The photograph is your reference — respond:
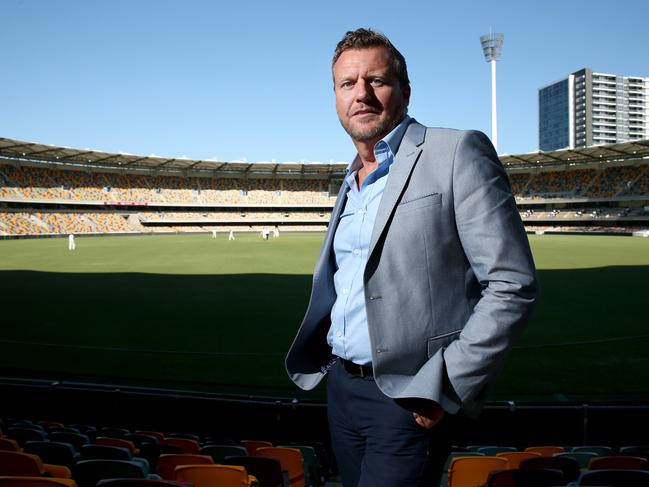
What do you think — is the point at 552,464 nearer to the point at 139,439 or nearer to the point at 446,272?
the point at 446,272

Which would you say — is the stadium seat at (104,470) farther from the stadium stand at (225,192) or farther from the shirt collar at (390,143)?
the stadium stand at (225,192)

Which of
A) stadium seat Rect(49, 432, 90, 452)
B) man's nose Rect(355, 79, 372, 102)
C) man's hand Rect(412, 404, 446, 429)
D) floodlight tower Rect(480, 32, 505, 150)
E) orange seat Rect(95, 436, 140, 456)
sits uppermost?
floodlight tower Rect(480, 32, 505, 150)

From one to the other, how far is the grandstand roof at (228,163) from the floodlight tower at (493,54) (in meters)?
4.28

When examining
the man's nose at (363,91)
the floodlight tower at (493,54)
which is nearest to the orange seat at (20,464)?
the man's nose at (363,91)

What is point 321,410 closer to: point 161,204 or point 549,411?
point 549,411

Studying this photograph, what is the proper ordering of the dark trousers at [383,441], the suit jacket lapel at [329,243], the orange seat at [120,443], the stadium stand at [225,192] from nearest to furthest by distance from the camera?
the dark trousers at [383,441], the suit jacket lapel at [329,243], the orange seat at [120,443], the stadium stand at [225,192]

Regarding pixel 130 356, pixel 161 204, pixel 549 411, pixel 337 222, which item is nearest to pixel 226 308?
pixel 130 356

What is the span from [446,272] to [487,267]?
179mm

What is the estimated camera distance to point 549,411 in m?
5.95

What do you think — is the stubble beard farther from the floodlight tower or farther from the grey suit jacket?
the floodlight tower

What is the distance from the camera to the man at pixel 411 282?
171 centimetres

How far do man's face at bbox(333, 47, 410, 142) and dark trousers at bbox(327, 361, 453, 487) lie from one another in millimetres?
996

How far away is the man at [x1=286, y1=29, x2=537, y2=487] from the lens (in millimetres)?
1715

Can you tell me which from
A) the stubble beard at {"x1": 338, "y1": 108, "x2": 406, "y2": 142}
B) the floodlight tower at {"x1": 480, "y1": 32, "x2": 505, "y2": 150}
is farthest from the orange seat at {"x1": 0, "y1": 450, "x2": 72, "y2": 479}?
the floodlight tower at {"x1": 480, "y1": 32, "x2": 505, "y2": 150}
